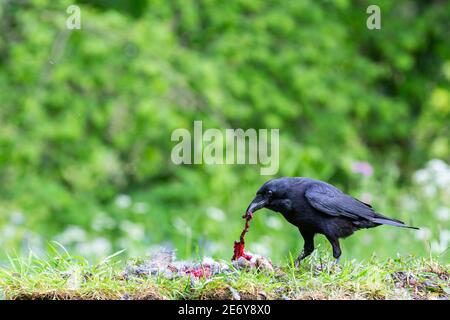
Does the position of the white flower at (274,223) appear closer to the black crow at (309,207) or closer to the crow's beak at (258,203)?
the black crow at (309,207)

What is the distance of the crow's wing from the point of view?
3740 mm

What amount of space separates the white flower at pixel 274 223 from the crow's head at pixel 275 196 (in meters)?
4.35

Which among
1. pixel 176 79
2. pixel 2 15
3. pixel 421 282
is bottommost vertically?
pixel 421 282

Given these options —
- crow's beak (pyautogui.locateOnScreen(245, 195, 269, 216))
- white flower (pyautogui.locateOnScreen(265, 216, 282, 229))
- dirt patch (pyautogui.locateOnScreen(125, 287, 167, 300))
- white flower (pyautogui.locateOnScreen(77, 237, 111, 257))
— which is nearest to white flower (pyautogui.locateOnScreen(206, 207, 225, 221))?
white flower (pyautogui.locateOnScreen(265, 216, 282, 229))

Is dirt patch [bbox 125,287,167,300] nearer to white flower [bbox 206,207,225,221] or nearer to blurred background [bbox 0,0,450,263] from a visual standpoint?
blurred background [bbox 0,0,450,263]

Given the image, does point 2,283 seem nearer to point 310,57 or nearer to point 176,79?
A: point 176,79

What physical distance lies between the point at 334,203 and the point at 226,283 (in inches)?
31.4

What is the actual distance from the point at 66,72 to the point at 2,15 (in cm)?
125

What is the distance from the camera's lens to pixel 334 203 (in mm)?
3801

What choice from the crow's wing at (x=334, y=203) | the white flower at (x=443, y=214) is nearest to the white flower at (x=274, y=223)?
the white flower at (x=443, y=214)

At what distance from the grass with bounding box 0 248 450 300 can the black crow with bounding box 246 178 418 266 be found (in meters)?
0.21

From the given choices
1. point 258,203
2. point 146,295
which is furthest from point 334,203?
point 146,295

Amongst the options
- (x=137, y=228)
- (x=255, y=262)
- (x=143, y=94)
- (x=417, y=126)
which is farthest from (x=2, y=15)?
(x=255, y=262)

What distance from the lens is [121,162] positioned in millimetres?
11094
